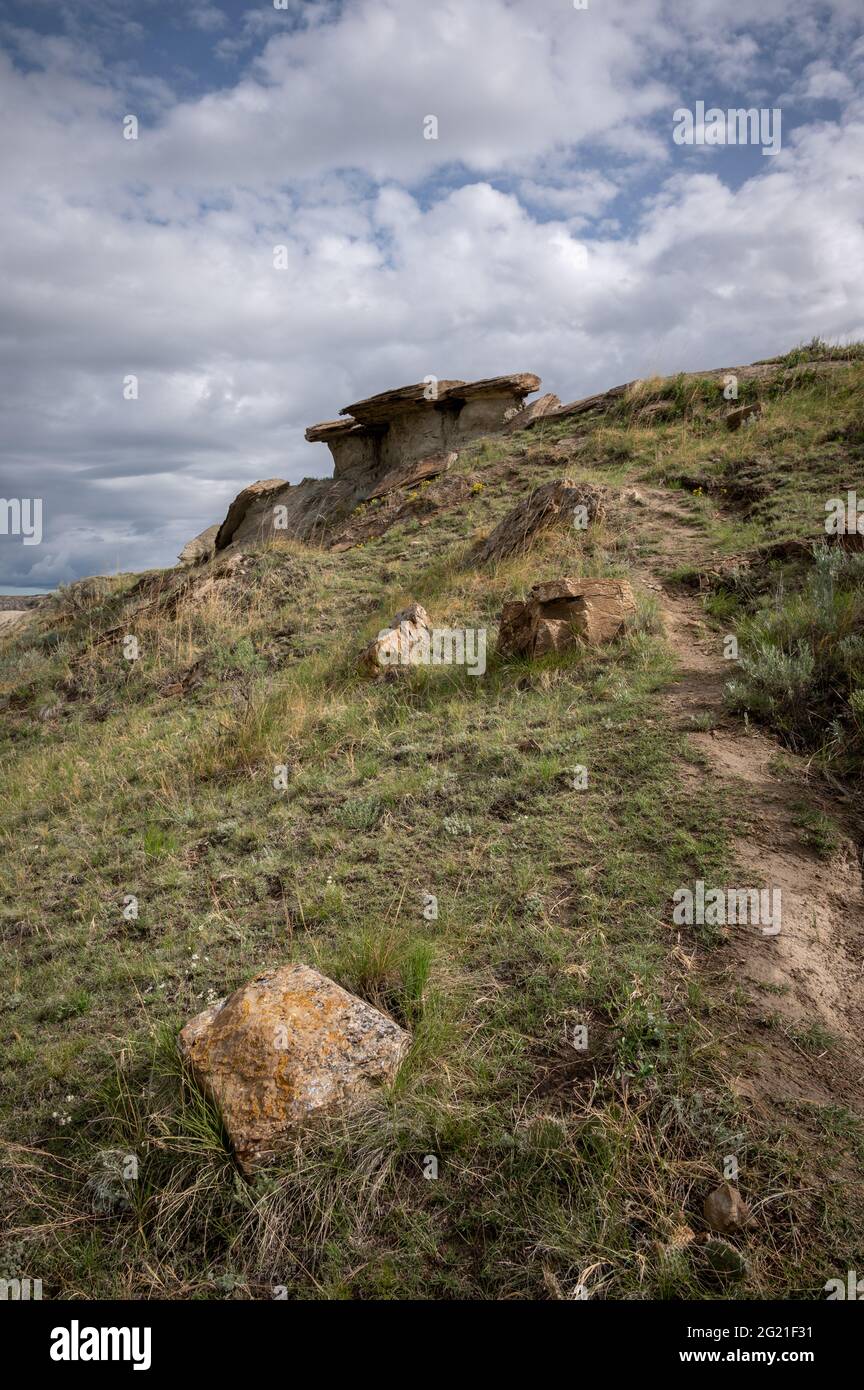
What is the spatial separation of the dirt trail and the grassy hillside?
0.03 metres

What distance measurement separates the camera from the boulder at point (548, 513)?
10.1m

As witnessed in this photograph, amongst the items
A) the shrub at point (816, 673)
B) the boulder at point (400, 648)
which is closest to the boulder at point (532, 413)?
the boulder at point (400, 648)

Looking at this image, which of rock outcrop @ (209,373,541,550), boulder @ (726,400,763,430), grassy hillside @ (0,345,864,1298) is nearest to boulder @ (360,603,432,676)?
grassy hillside @ (0,345,864,1298)

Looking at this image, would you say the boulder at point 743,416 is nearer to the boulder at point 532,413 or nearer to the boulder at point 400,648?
the boulder at point 532,413

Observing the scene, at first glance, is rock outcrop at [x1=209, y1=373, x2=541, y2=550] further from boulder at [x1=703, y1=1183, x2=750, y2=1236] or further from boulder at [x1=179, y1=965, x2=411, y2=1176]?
boulder at [x1=703, y1=1183, x2=750, y2=1236]

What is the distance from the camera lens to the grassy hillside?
2555 millimetres

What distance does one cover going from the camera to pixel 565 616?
7.20 metres

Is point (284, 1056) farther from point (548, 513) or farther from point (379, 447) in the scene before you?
point (379, 447)

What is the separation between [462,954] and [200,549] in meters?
21.4

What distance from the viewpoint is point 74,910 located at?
16.3 feet

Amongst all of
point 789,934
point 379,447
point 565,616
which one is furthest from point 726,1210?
point 379,447

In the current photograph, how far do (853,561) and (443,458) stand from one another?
11.8m
